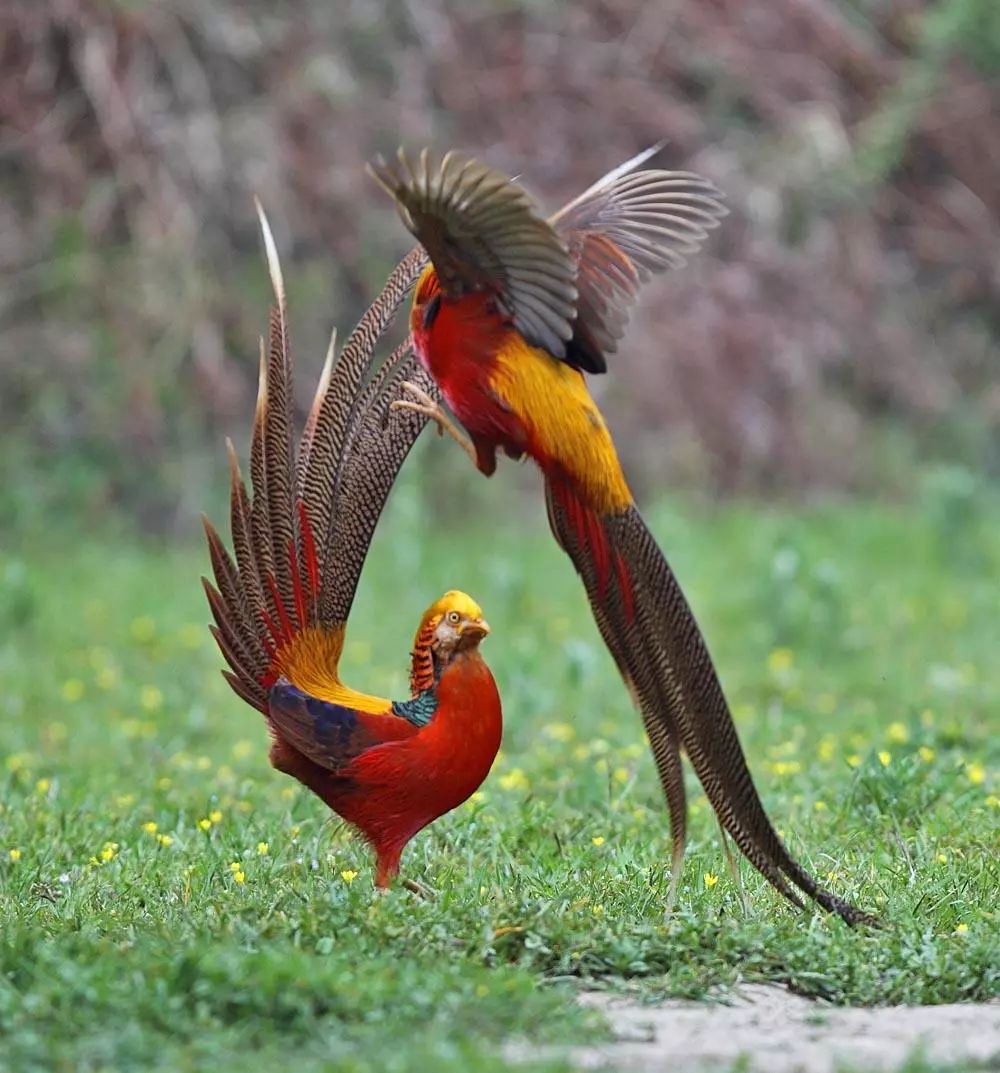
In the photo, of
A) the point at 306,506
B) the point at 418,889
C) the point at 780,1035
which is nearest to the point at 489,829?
the point at 418,889

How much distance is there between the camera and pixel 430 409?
4926 millimetres

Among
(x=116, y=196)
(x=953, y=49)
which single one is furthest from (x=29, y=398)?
(x=953, y=49)

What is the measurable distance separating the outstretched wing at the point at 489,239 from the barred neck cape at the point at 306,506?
654 mm

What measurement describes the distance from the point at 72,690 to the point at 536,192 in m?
5.68

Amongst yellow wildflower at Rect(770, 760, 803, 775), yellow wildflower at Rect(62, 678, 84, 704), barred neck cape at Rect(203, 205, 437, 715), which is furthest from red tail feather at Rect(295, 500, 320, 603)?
yellow wildflower at Rect(62, 678, 84, 704)

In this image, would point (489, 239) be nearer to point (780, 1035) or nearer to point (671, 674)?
point (671, 674)

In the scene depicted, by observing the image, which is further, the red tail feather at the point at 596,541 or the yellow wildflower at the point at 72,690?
the yellow wildflower at the point at 72,690

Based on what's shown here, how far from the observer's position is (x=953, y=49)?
14.0 meters

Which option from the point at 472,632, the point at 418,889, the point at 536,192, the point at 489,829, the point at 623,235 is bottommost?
the point at 418,889

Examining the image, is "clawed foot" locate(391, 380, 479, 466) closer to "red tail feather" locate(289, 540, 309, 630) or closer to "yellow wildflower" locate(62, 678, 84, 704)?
"red tail feather" locate(289, 540, 309, 630)

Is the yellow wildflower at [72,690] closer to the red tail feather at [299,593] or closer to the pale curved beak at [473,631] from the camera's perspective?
the red tail feather at [299,593]

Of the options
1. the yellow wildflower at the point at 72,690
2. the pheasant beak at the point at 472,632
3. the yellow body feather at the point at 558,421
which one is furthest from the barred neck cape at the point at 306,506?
the yellow wildflower at the point at 72,690

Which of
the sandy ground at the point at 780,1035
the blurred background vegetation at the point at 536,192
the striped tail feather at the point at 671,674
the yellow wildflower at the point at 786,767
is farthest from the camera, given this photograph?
the blurred background vegetation at the point at 536,192

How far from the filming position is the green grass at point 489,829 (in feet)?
12.8
